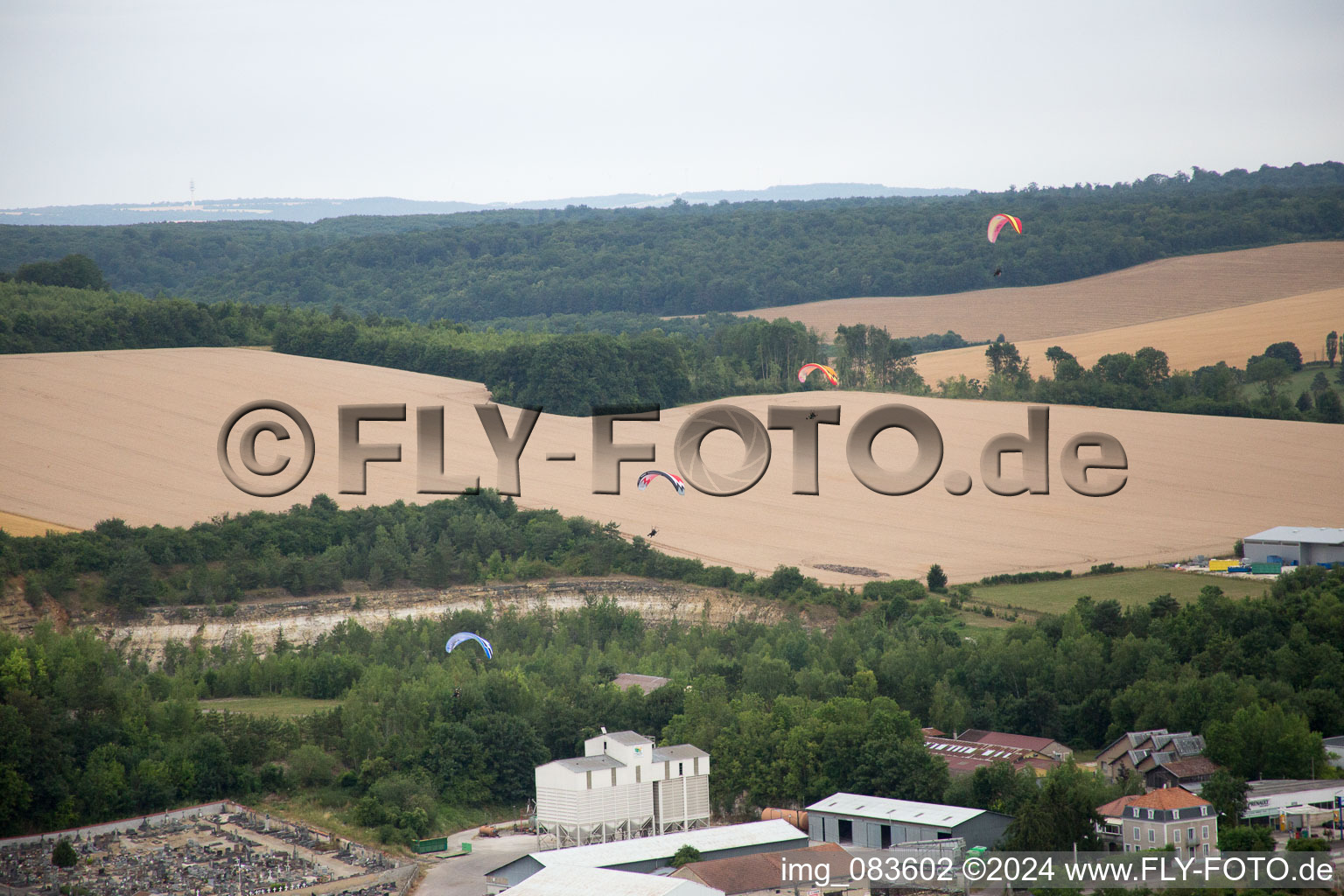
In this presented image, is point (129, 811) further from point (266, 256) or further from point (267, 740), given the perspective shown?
point (266, 256)

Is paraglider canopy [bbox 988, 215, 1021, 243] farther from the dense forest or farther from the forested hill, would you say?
the forested hill

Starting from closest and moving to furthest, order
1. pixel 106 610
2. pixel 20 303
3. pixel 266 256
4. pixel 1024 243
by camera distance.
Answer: pixel 106 610 → pixel 20 303 → pixel 1024 243 → pixel 266 256

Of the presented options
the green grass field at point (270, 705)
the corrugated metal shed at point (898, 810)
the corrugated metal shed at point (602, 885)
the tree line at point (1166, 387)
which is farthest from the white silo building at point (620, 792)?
the tree line at point (1166, 387)

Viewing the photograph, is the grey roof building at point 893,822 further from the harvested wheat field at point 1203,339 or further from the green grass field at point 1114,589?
the harvested wheat field at point 1203,339

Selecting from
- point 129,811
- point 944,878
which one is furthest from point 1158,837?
point 129,811

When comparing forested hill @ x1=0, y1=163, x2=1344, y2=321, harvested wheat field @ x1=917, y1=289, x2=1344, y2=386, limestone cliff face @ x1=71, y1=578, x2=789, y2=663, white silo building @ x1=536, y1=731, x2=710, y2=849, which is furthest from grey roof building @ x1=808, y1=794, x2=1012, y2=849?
forested hill @ x1=0, y1=163, x2=1344, y2=321

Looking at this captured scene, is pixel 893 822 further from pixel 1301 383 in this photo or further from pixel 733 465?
pixel 1301 383
